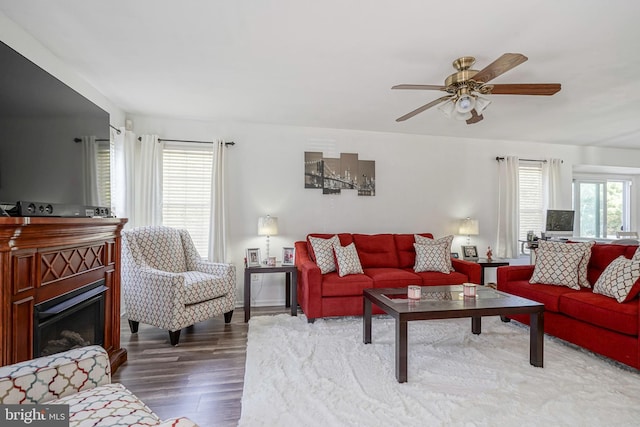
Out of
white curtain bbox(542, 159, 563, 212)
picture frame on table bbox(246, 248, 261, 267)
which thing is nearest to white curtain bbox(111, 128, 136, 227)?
picture frame on table bbox(246, 248, 261, 267)

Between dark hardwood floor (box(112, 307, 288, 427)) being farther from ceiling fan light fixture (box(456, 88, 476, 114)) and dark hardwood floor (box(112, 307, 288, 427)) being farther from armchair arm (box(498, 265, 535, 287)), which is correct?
armchair arm (box(498, 265, 535, 287))

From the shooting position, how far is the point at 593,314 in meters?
2.62

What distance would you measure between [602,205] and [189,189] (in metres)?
7.38

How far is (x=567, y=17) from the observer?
200 cm

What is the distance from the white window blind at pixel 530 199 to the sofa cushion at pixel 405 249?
1.97 meters

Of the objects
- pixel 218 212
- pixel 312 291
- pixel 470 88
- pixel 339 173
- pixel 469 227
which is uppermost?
pixel 470 88

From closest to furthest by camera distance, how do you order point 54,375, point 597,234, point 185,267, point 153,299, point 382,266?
point 54,375 → point 153,299 → point 185,267 → point 382,266 → point 597,234

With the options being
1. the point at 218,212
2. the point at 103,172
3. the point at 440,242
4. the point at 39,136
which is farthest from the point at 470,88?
the point at 218,212

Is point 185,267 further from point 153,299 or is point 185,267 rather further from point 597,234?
point 597,234

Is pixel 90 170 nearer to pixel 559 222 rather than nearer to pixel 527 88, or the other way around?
pixel 527 88

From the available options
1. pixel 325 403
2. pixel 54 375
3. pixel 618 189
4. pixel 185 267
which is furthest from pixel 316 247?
pixel 618 189

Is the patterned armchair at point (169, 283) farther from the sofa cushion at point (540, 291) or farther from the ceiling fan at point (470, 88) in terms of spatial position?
the sofa cushion at point (540, 291)

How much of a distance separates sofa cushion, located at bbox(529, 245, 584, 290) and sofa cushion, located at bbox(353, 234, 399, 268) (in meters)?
1.54

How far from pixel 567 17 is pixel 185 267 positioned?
3.93 meters
